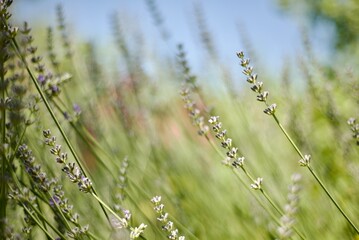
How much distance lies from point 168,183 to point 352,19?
185 centimetres

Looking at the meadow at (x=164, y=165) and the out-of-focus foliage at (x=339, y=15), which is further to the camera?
the out-of-focus foliage at (x=339, y=15)

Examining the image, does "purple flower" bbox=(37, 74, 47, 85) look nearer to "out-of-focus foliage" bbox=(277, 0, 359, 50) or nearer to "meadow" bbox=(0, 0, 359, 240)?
"meadow" bbox=(0, 0, 359, 240)

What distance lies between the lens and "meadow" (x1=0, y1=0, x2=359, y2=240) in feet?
2.99

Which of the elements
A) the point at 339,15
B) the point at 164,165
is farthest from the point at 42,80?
the point at 339,15

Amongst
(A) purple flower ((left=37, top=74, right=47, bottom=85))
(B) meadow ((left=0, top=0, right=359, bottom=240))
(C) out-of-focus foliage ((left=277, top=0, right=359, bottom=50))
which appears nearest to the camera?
(B) meadow ((left=0, top=0, right=359, bottom=240))

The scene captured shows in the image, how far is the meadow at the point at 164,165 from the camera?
911 mm

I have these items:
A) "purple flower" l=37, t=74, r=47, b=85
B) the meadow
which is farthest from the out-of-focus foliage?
"purple flower" l=37, t=74, r=47, b=85

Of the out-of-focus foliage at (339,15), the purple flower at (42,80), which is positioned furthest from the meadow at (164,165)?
the out-of-focus foliage at (339,15)

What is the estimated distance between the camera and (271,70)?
4.46 metres

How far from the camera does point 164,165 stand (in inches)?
85.7

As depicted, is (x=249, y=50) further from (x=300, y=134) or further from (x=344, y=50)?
(x=344, y=50)

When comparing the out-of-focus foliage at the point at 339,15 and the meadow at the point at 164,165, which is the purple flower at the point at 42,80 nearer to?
the meadow at the point at 164,165

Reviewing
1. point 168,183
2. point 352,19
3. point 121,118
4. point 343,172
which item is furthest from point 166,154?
point 352,19

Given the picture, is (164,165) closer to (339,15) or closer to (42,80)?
(42,80)
